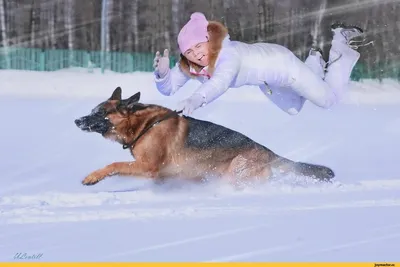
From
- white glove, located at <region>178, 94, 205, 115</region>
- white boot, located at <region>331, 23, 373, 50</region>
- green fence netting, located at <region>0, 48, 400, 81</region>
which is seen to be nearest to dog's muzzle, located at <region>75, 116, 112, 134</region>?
green fence netting, located at <region>0, 48, 400, 81</region>

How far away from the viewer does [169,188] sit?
113 inches

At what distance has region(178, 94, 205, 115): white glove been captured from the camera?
2689 millimetres

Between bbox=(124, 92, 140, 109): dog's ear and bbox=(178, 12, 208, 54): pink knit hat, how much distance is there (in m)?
0.28

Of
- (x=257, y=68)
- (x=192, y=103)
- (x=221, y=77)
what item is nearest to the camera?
(x=192, y=103)

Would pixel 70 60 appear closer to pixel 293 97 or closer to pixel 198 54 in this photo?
pixel 198 54

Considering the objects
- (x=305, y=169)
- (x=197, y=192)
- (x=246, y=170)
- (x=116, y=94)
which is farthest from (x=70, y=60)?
(x=305, y=169)

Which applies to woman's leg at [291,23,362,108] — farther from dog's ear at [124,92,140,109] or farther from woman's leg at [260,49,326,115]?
dog's ear at [124,92,140,109]

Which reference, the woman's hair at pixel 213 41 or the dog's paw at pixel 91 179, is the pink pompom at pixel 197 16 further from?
the dog's paw at pixel 91 179

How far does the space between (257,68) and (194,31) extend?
0.30m

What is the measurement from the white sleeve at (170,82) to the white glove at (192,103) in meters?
0.17

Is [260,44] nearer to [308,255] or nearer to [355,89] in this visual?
[355,89]

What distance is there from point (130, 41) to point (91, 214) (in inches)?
27.8

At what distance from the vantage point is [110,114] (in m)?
2.85

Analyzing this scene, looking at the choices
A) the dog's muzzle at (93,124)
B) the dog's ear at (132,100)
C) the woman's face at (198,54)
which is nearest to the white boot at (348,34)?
the woman's face at (198,54)
